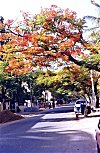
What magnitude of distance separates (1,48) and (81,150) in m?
11.5

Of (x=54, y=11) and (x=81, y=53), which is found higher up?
(x=54, y=11)

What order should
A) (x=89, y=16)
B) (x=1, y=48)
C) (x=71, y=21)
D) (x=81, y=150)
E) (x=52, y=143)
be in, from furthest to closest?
(x=1, y=48) → (x=71, y=21) → (x=89, y=16) → (x=52, y=143) → (x=81, y=150)

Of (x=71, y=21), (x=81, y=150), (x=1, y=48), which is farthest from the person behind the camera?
(x=1, y=48)

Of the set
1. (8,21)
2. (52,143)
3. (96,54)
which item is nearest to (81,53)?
(96,54)

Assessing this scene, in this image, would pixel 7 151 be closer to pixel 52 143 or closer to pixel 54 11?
pixel 52 143

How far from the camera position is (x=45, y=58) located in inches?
773

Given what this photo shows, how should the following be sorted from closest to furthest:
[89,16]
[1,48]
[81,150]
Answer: [81,150]
[89,16]
[1,48]

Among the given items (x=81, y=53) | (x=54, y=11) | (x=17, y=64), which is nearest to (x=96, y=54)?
(x=81, y=53)

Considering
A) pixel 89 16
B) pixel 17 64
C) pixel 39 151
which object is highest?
pixel 89 16

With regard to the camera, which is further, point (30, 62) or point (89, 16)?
point (30, 62)

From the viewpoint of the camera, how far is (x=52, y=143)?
13312 millimetres

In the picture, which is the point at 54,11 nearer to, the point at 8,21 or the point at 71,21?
the point at 71,21

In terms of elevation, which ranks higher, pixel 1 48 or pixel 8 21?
pixel 8 21

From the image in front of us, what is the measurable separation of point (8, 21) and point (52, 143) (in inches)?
376
